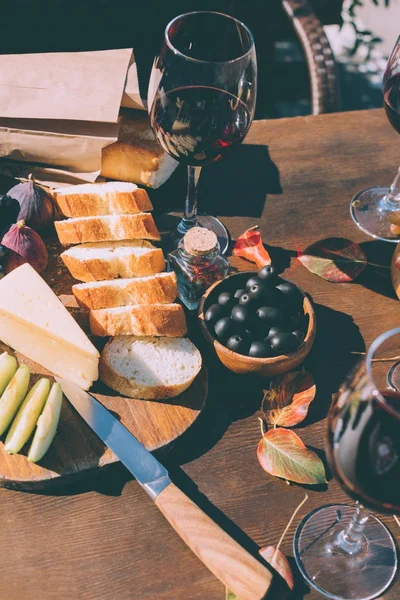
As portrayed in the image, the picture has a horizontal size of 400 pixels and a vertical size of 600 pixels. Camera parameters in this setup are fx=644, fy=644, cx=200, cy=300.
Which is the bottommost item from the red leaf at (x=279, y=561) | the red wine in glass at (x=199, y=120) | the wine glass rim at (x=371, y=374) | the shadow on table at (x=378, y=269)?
the red leaf at (x=279, y=561)

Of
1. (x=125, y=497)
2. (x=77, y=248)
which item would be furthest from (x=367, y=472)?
(x=77, y=248)

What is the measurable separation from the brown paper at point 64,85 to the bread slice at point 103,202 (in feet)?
0.63

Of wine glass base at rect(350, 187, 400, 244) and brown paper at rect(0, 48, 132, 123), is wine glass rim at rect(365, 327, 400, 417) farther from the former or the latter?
brown paper at rect(0, 48, 132, 123)

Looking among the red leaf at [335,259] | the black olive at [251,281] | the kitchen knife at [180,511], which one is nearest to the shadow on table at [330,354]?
the red leaf at [335,259]

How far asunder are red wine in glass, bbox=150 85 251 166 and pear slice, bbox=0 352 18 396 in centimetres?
55

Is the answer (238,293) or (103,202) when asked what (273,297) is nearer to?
(238,293)

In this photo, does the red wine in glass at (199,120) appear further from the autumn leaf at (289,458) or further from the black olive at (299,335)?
the autumn leaf at (289,458)

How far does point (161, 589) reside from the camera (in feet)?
3.56

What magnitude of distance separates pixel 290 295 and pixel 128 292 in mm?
351

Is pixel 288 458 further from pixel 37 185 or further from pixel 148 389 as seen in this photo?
pixel 37 185

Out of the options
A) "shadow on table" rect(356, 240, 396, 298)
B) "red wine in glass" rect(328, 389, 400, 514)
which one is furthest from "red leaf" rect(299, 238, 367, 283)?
"red wine in glass" rect(328, 389, 400, 514)

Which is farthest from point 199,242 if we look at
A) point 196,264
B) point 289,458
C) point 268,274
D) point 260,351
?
point 289,458

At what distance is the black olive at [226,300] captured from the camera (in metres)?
1.35

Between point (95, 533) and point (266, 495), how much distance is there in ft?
1.04
